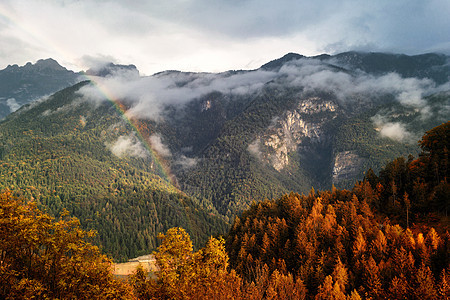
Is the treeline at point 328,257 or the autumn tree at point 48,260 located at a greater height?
the autumn tree at point 48,260

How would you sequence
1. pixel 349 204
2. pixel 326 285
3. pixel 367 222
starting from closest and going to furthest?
pixel 326 285 < pixel 367 222 < pixel 349 204

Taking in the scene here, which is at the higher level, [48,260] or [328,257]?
[48,260]

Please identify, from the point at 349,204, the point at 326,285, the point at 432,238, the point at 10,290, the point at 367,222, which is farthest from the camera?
the point at 349,204

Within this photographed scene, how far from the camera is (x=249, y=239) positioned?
10119 centimetres

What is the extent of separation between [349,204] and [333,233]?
16.7 meters

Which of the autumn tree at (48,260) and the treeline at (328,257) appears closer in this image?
the autumn tree at (48,260)

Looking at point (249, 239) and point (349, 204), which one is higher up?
point (349, 204)

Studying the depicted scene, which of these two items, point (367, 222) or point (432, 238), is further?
point (367, 222)

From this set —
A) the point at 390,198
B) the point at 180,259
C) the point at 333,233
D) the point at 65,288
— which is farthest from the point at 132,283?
the point at 390,198

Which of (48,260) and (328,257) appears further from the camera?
(328,257)

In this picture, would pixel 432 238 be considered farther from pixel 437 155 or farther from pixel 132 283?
pixel 132 283

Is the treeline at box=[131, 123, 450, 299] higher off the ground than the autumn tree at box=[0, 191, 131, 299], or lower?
lower

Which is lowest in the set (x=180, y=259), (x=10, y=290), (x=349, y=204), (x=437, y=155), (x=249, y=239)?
(x=249, y=239)

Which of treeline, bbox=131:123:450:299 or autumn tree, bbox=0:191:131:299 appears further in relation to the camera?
treeline, bbox=131:123:450:299
